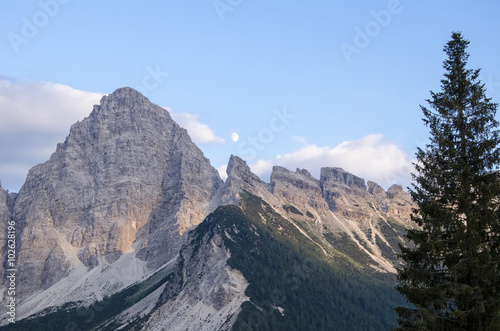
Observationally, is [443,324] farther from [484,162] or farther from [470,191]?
[484,162]

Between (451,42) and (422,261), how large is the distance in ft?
46.8

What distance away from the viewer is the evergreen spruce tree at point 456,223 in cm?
2573

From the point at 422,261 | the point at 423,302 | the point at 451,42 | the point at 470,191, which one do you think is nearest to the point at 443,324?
the point at 423,302

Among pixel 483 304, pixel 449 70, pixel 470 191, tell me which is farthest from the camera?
pixel 449 70

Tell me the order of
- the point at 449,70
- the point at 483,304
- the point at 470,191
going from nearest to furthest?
the point at 483,304 < the point at 470,191 < the point at 449,70

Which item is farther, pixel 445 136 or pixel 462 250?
pixel 445 136

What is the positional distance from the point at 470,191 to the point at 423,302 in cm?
686

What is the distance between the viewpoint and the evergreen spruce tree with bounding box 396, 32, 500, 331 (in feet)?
84.4

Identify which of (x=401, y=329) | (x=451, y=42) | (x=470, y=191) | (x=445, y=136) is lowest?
(x=401, y=329)

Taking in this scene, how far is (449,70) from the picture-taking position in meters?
31.1

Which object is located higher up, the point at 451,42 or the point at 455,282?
the point at 451,42

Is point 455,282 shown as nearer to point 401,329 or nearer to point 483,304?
point 483,304

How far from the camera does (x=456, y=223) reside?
2700 centimetres

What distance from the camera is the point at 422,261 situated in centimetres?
2838
